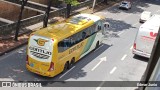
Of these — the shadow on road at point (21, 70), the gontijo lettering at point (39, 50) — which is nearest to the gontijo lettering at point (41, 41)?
the gontijo lettering at point (39, 50)

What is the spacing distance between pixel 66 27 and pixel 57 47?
10.3 ft

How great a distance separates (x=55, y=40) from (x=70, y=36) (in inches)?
79.1

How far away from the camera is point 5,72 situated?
55.7 feet

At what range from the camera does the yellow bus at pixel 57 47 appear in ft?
52.0

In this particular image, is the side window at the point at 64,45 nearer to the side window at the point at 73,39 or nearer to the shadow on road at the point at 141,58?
the side window at the point at 73,39

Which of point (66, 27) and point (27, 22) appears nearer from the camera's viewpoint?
point (66, 27)

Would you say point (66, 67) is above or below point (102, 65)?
above

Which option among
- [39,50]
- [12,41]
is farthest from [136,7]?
[39,50]

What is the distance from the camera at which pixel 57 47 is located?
15.9m

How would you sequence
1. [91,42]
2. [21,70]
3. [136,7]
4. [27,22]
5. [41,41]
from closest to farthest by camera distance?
[41,41] → [21,70] → [91,42] → [27,22] → [136,7]

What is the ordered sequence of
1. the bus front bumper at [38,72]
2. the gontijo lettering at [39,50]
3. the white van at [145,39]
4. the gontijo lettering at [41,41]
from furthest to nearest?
the white van at [145,39] < the bus front bumper at [38,72] < the gontijo lettering at [41,41] < the gontijo lettering at [39,50]

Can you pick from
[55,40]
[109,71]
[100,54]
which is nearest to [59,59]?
[55,40]

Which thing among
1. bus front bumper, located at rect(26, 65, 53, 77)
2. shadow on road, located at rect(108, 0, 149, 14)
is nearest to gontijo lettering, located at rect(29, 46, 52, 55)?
bus front bumper, located at rect(26, 65, 53, 77)

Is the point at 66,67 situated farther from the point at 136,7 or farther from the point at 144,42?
the point at 136,7
